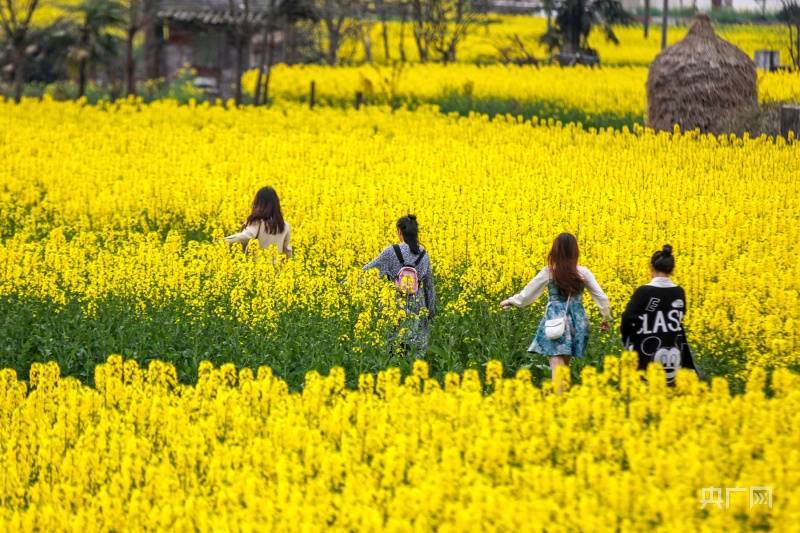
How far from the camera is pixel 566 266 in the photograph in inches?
383

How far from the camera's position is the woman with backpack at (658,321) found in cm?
930

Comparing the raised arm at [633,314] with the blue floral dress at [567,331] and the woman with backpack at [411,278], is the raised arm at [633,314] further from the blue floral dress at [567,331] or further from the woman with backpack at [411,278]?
the woman with backpack at [411,278]

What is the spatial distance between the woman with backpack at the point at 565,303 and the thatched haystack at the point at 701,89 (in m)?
15.8

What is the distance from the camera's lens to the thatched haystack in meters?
25.2

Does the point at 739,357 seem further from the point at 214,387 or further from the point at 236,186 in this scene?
the point at 236,186

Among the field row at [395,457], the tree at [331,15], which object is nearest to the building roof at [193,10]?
the tree at [331,15]

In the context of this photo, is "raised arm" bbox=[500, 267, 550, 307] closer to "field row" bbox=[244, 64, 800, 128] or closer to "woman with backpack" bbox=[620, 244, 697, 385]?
"woman with backpack" bbox=[620, 244, 697, 385]

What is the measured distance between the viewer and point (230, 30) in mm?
41188

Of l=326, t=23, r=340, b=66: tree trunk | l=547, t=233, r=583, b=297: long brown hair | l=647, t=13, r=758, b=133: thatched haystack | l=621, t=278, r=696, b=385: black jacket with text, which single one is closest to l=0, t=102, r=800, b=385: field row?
l=621, t=278, r=696, b=385: black jacket with text

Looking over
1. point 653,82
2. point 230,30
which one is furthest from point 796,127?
point 230,30

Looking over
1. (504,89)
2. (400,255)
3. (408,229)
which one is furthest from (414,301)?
(504,89)

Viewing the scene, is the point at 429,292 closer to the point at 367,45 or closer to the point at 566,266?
the point at 566,266

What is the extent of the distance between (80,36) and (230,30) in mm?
5285

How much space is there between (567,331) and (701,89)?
53.7 ft
